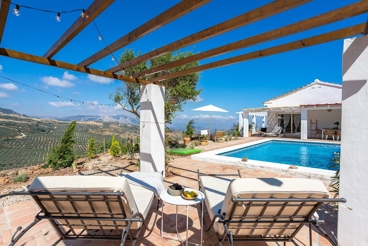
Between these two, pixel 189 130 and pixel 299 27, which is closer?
pixel 299 27

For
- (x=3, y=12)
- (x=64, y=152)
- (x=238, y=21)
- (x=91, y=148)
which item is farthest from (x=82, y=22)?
(x=91, y=148)

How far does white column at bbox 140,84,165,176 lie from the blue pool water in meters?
5.23

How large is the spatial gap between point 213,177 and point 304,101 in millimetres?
20171

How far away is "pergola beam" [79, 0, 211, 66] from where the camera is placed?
234 centimetres

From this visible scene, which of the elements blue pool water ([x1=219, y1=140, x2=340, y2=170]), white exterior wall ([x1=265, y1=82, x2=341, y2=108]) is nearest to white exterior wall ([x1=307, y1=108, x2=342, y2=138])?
white exterior wall ([x1=265, y1=82, x2=341, y2=108])

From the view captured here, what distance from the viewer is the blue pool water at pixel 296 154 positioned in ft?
31.7

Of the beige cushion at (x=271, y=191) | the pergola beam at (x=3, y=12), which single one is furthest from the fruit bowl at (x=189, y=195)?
the pergola beam at (x=3, y=12)

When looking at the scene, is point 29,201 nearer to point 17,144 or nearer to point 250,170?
point 250,170

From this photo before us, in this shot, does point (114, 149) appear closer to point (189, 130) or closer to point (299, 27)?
point (189, 130)

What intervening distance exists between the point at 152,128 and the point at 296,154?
10.0 m

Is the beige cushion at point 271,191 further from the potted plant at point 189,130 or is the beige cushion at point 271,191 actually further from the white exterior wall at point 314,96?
the white exterior wall at point 314,96

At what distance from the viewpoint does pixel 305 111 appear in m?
16.0

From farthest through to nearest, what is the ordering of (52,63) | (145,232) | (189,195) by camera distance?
(52,63), (145,232), (189,195)

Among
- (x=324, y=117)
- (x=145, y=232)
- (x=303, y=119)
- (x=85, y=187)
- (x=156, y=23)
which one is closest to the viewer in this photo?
(x=85, y=187)
